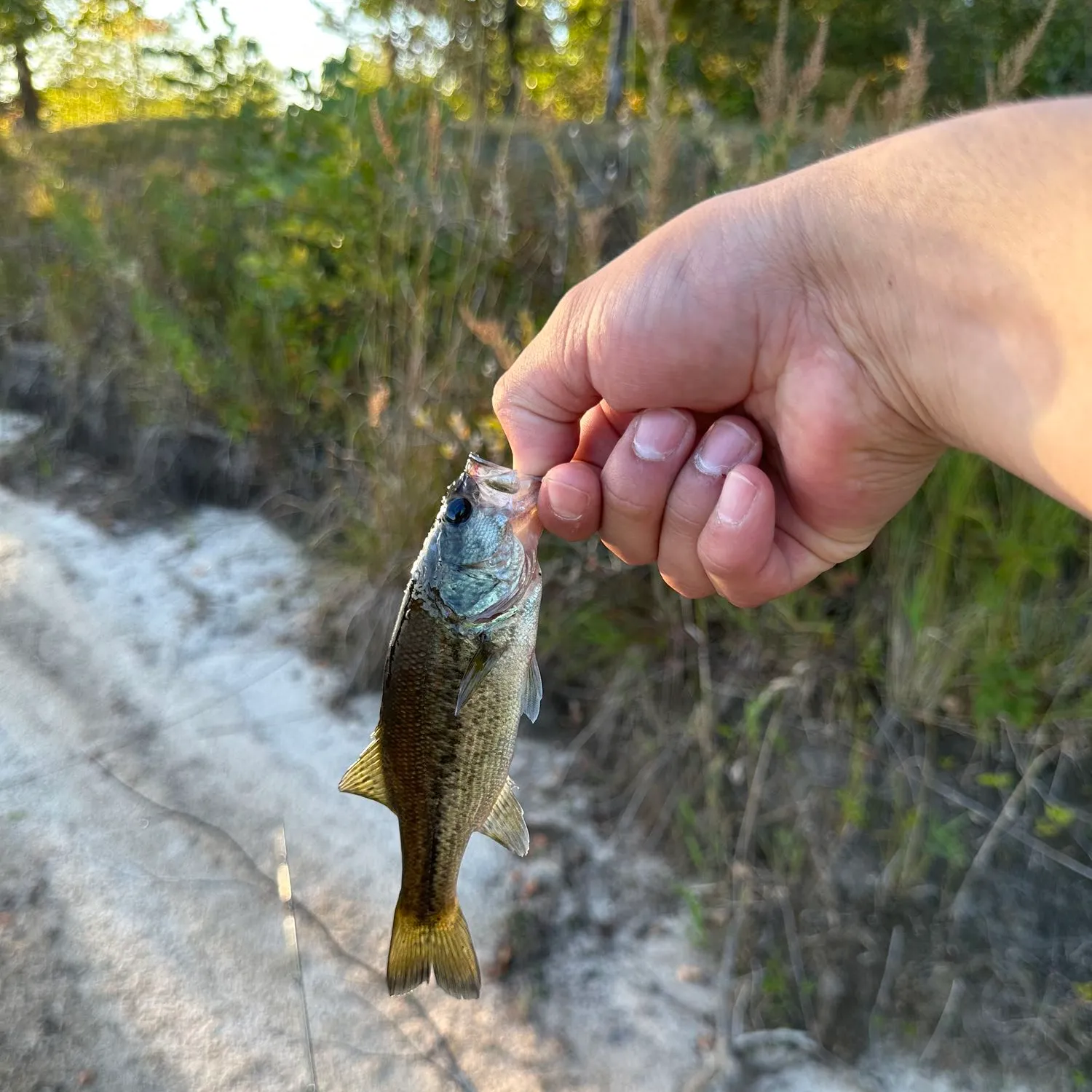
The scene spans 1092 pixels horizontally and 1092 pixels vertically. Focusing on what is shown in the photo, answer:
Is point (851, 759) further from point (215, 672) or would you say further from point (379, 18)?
point (379, 18)

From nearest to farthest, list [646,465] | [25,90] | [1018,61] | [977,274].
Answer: [977,274] < [646,465] < [1018,61] < [25,90]

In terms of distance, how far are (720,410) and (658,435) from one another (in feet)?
0.85

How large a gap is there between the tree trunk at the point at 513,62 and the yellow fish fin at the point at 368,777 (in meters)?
2.89

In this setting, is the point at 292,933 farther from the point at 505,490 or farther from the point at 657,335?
the point at 657,335

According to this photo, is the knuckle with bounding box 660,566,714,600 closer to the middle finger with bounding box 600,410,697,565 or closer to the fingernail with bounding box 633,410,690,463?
the middle finger with bounding box 600,410,697,565

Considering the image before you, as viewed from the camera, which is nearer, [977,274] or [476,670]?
[977,274]

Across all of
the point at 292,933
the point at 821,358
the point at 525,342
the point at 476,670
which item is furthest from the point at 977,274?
the point at 292,933

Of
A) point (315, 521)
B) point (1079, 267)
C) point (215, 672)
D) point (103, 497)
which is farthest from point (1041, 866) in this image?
point (103, 497)

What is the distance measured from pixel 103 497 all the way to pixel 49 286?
8.19 feet

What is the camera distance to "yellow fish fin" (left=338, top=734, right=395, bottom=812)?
1691 millimetres

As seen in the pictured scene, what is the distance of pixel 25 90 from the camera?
15.2 metres

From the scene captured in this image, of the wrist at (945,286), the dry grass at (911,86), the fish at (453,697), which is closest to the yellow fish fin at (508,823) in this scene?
the fish at (453,697)

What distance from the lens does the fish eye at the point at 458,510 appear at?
5.44ft

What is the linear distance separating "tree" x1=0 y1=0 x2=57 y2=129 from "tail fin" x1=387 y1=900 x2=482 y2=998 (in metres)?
15.5
